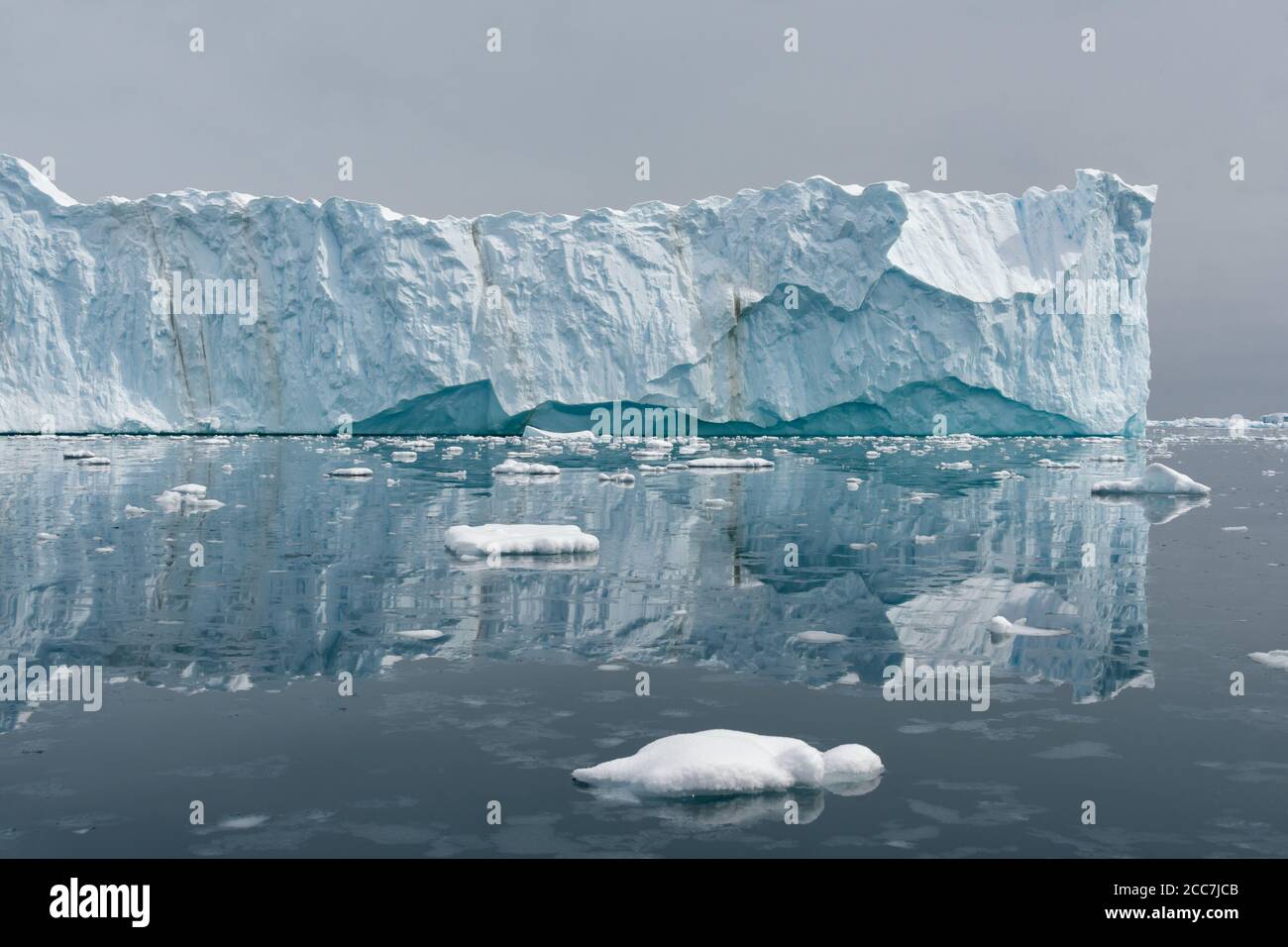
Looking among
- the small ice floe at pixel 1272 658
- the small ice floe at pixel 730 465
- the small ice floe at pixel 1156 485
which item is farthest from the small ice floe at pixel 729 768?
the small ice floe at pixel 730 465

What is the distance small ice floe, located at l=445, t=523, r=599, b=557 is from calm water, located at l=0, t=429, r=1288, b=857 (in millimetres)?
236

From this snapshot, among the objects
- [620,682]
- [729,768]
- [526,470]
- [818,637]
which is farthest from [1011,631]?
[526,470]

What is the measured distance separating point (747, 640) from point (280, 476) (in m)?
13.8

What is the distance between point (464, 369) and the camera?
112 ft

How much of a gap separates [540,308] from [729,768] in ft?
105

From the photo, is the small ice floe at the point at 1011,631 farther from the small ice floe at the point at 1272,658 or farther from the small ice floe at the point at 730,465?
the small ice floe at the point at 730,465

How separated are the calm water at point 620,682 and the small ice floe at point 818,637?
0.13 meters

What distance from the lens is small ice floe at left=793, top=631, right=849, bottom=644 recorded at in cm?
623

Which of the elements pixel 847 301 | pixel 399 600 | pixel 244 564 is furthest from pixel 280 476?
pixel 847 301

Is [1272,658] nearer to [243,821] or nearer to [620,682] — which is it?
[620,682]

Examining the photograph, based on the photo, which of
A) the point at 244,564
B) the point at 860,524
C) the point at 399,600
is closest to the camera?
the point at 399,600

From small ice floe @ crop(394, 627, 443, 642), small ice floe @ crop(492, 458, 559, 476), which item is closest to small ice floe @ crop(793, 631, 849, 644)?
small ice floe @ crop(394, 627, 443, 642)

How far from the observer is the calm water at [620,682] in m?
3.47
